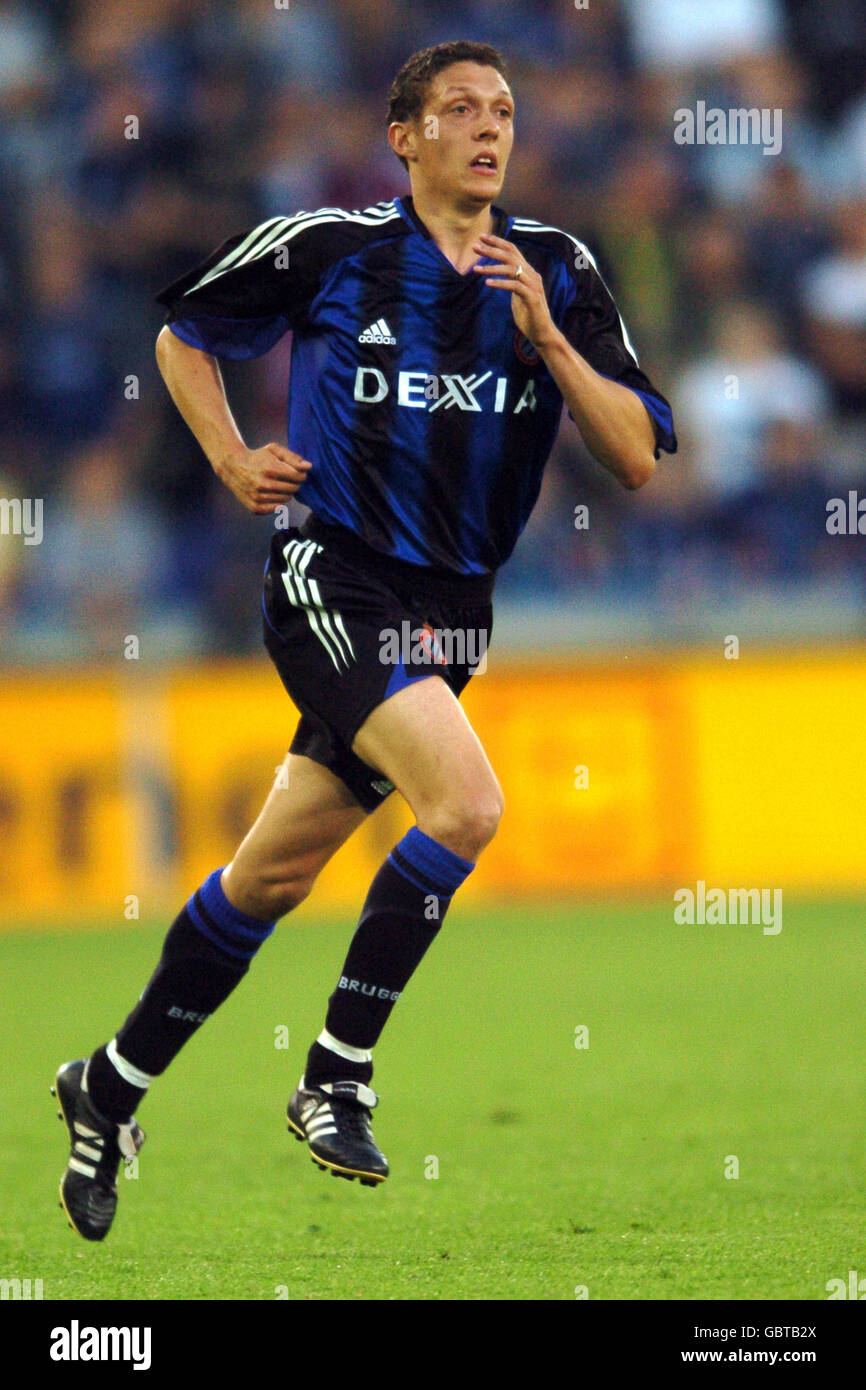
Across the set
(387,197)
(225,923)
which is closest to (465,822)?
(225,923)

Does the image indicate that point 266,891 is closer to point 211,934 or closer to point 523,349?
point 211,934

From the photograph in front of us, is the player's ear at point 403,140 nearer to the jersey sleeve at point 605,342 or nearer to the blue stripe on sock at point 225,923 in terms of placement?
the jersey sleeve at point 605,342

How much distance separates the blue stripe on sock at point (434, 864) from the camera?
415 centimetres

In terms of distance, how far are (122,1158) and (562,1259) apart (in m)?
1.19

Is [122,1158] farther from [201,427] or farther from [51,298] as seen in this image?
[51,298]

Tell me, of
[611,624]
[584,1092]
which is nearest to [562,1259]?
[584,1092]

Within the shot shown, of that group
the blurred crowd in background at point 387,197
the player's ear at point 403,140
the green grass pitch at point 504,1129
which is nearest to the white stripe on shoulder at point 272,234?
the player's ear at point 403,140

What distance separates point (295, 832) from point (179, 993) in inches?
21.5

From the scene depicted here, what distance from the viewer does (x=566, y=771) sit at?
11.4 m

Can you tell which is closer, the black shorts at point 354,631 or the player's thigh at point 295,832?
the black shorts at point 354,631

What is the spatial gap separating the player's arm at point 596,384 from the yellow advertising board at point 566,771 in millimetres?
6927

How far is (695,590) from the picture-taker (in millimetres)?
11469

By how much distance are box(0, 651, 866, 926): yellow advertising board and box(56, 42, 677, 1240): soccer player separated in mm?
6675
